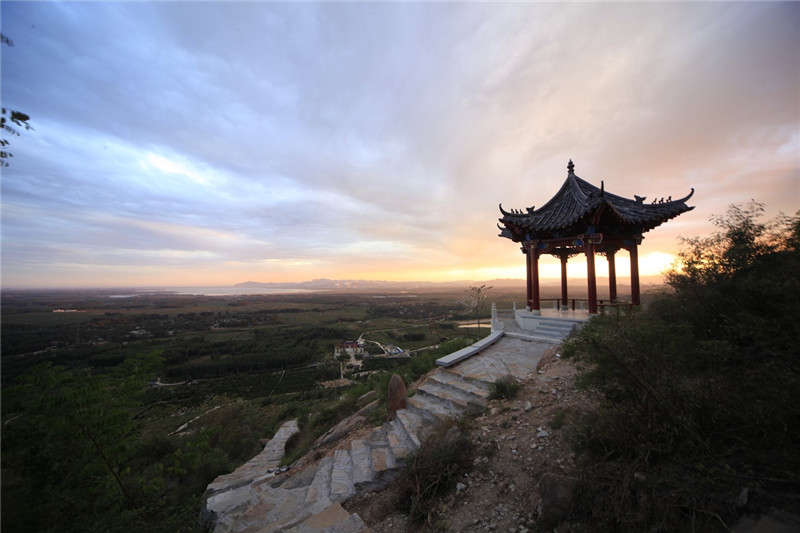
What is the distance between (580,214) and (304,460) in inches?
463

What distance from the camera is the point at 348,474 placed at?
5.39 meters

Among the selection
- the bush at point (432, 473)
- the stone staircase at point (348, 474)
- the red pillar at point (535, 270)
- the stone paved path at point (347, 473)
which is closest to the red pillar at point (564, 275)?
the red pillar at point (535, 270)

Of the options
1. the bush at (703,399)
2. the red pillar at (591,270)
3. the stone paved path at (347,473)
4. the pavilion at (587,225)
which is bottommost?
the stone paved path at (347,473)

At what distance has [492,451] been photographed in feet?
14.6

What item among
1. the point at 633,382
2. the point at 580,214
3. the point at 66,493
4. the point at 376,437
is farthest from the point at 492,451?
the point at 580,214

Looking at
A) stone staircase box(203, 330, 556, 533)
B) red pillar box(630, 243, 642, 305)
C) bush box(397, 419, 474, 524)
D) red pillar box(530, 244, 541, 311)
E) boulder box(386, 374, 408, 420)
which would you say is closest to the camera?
bush box(397, 419, 474, 524)

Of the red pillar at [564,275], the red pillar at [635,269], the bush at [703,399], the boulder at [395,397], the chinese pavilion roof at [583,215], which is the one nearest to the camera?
the bush at [703,399]

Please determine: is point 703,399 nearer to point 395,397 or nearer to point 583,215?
point 395,397

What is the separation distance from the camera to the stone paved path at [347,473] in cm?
434

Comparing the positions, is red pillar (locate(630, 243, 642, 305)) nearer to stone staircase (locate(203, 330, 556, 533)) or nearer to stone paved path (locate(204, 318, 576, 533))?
stone paved path (locate(204, 318, 576, 533))

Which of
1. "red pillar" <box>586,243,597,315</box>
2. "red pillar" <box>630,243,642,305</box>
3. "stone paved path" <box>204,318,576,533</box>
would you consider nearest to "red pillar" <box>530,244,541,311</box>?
"red pillar" <box>586,243,597,315</box>

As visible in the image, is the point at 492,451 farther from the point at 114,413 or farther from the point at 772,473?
the point at 114,413

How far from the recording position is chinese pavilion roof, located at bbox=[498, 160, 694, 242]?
9.70 metres

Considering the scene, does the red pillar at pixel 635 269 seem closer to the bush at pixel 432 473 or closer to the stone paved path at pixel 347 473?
the stone paved path at pixel 347 473
